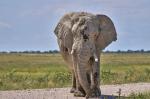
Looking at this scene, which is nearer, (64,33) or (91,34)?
(91,34)

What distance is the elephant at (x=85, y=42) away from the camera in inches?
719

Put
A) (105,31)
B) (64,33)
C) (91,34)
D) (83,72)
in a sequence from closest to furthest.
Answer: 1. (83,72)
2. (91,34)
3. (105,31)
4. (64,33)

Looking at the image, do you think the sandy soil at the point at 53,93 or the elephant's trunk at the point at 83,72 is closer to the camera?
the elephant's trunk at the point at 83,72

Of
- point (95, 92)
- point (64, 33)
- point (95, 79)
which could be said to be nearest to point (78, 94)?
point (95, 92)

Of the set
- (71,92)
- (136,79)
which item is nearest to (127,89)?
(71,92)

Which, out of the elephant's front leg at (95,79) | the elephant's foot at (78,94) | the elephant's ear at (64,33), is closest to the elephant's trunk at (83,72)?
the elephant's front leg at (95,79)

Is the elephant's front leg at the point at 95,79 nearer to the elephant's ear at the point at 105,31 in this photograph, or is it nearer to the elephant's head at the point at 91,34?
the elephant's head at the point at 91,34

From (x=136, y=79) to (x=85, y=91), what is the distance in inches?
453

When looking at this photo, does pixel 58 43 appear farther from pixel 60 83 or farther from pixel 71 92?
pixel 60 83

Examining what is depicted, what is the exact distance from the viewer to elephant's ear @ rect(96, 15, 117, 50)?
20.1 m

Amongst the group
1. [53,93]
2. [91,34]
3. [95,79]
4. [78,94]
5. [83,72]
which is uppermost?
[91,34]

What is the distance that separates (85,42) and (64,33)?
81.8 inches

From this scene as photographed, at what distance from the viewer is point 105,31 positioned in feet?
66.8

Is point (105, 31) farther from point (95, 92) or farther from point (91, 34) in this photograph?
point (95, 92)
